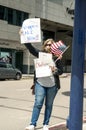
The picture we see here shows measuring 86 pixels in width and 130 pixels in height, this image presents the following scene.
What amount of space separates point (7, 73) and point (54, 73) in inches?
1029

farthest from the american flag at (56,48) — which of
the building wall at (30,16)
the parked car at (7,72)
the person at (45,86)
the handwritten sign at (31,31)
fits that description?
the building wall at (30,16)

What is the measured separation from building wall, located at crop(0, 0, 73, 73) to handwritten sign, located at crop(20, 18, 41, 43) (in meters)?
38.2

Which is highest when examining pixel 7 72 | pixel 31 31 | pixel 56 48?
pixel 31 31

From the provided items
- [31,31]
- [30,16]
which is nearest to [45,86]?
[31,31]

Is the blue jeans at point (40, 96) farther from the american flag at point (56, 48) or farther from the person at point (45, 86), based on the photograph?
the american flag at point (56, 48)

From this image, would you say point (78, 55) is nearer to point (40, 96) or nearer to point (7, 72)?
point (40, 96)

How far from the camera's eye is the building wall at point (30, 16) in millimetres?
47094

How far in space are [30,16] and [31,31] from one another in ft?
142

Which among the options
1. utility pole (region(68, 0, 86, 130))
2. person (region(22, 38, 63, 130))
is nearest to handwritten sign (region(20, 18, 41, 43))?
person (region(22, 38, 63, 130))

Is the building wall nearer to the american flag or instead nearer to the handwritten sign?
the american flag

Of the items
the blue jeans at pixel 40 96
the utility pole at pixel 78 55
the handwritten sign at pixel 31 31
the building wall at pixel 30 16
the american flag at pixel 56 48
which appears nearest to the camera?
the utility pole at pixel 78 55

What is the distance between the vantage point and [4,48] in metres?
47.4

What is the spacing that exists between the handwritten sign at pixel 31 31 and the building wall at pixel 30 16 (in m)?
38.2

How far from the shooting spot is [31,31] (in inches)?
312
